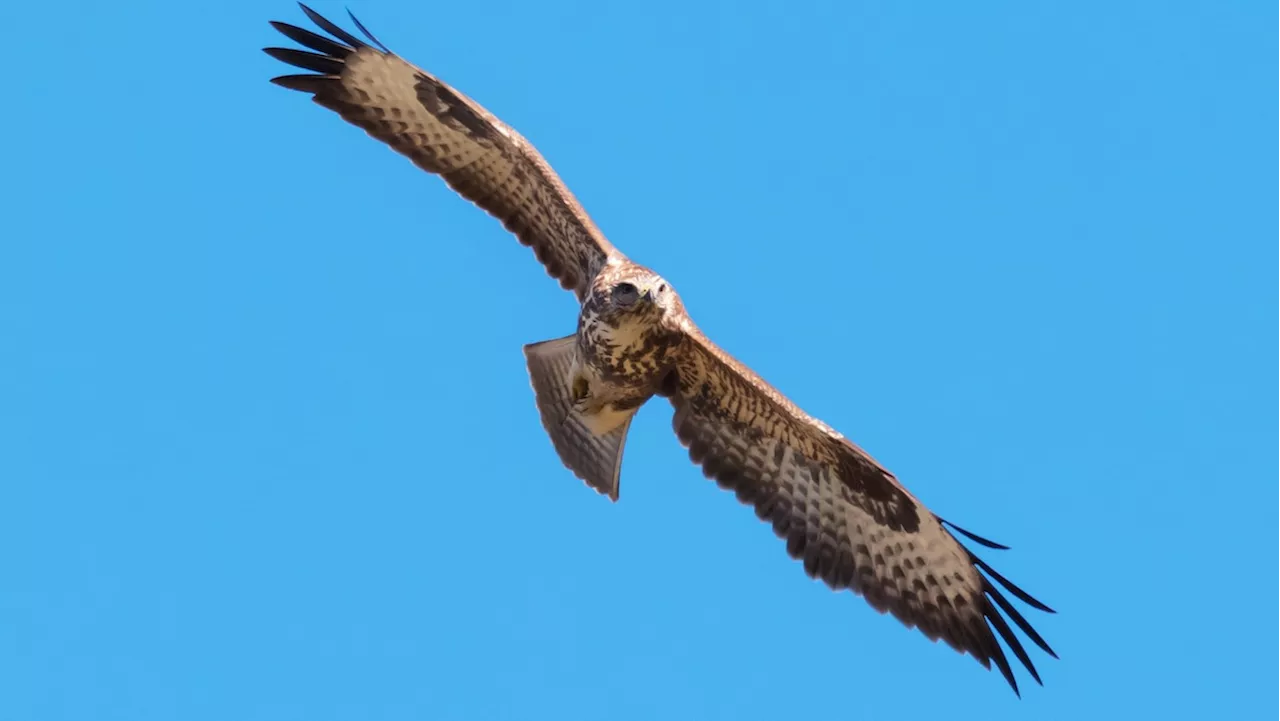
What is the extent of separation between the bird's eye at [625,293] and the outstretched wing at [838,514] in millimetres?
627

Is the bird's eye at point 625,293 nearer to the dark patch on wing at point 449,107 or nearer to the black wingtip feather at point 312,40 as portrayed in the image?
the dark patch on wing at point 449,107

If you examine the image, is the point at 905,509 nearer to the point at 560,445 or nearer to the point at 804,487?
the point at 804,487

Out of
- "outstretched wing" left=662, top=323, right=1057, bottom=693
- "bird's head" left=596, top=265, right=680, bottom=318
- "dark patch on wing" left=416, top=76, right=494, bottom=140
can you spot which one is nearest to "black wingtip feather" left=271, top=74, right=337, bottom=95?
"dark patch on wing" left=416, top=76, right=494, bottom=140

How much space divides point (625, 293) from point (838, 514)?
1.79 m

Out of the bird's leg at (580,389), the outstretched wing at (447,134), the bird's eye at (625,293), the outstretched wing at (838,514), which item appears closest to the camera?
the bird's eye at (625,293)

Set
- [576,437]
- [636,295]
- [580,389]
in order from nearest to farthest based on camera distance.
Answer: [636,295]
[580,389]
[576,437]

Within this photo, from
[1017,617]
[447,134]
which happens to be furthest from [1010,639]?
[447,134]

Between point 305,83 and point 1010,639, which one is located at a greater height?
point 305,83

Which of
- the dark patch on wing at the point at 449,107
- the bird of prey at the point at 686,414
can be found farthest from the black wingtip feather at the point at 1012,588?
the dark patch on wing at the point at 449,107

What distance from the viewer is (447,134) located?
8.88 m

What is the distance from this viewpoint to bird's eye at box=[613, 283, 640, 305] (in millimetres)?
7844

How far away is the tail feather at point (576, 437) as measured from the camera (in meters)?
8.72

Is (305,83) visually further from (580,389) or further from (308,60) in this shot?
(580,389)

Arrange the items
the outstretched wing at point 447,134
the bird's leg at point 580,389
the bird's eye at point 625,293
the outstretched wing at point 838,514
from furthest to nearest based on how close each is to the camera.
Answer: the outstretched wing at point 447,134, the outstretched wing at point 838,514, the bird's leg at point 580,389, the bird's eye at point 625,293
